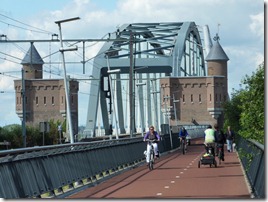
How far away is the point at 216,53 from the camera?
153125 millimetres

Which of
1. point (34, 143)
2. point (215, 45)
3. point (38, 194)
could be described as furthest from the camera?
point (215, 45)

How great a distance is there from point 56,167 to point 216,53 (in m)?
136

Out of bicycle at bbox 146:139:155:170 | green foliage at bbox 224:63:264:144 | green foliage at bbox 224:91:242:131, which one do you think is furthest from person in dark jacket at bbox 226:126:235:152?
green foliage at bbox 224:63:264:144

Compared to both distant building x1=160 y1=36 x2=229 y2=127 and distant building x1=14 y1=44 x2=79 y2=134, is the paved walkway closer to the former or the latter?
distant building x1=14 y1=44 x2=79 y2=134

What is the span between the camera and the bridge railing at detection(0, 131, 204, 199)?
1484 cm

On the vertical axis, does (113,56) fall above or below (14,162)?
above

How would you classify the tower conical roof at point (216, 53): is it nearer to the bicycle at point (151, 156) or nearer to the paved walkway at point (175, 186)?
the bicycle at point (151, 156)

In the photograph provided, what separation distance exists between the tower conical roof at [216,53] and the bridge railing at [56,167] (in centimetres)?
12331

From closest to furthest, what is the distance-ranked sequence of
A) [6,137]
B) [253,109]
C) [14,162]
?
[14,162], [253,109], [6,137]

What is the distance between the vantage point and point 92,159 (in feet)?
79.2

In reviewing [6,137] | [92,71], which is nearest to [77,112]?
[92,71]

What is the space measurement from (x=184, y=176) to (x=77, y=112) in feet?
348

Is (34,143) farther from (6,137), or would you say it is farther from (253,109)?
(253,109)

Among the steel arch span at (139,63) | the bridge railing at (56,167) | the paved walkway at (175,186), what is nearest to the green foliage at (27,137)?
the steel arch span at (139,63)
